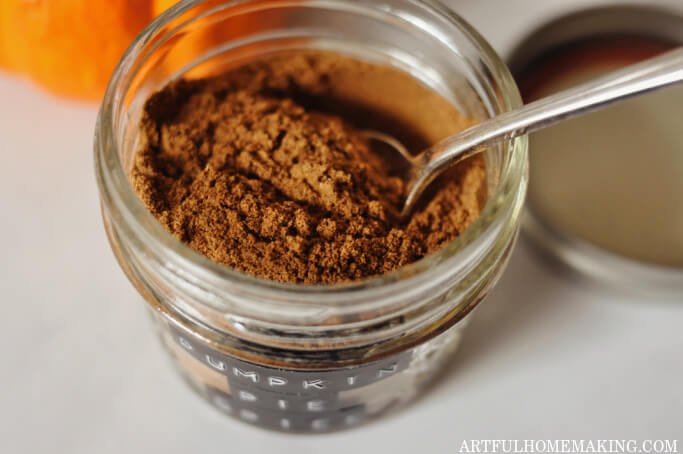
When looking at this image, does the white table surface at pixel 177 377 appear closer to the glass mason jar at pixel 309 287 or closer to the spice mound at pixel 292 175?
the glass mason jar at pixel 309 287

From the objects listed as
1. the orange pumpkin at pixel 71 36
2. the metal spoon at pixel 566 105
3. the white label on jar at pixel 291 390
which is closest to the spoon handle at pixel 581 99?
the metal spoon at pixel 566 105

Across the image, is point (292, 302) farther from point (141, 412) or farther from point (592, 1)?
point (592, 1)

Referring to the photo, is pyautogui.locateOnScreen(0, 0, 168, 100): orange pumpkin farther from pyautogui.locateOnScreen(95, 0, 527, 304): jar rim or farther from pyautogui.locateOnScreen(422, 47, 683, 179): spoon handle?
pyautogui.locateOnScreen(422, 47, 683, 179): spoon handle

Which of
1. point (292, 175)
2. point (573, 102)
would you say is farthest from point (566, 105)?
point (292, 175)

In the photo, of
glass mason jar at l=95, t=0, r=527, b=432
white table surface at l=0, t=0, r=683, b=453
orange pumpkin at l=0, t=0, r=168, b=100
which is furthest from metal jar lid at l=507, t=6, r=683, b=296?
orange pumpkin at l=0, t=0, r=168, b=100

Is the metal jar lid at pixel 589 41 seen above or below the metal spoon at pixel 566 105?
above
